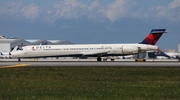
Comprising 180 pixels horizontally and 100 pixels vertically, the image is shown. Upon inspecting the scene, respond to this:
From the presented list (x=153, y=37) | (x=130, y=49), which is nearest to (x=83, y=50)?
(x=130, y=49)

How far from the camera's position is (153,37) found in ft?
257

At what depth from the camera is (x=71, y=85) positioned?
83.5ft

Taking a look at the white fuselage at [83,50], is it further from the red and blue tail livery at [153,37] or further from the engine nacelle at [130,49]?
the red and blue tail livery at [153,37]

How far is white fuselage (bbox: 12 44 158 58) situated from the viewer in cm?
7581

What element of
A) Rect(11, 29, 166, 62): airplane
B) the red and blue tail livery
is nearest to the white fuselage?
Rect(11, 29, 166, 62): airplane

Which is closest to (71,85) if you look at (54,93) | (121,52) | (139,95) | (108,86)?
(108,86)

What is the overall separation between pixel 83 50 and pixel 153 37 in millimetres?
13179

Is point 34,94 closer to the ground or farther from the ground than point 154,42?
closer to the ground

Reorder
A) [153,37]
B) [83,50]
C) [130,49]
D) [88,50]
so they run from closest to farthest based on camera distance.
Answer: [130,49] → [83,50] → [88,50] → [153,37]

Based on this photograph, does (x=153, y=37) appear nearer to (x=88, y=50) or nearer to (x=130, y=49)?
(x=130, y=49)

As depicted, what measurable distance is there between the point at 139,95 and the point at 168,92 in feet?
6.99

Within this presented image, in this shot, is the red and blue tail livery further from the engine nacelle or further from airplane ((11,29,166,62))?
the engine nacelle

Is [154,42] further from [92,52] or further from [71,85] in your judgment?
[71,85]

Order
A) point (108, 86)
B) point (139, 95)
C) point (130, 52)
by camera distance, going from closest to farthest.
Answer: point (139, 95)
point (108, 86)
point (130, 52)
